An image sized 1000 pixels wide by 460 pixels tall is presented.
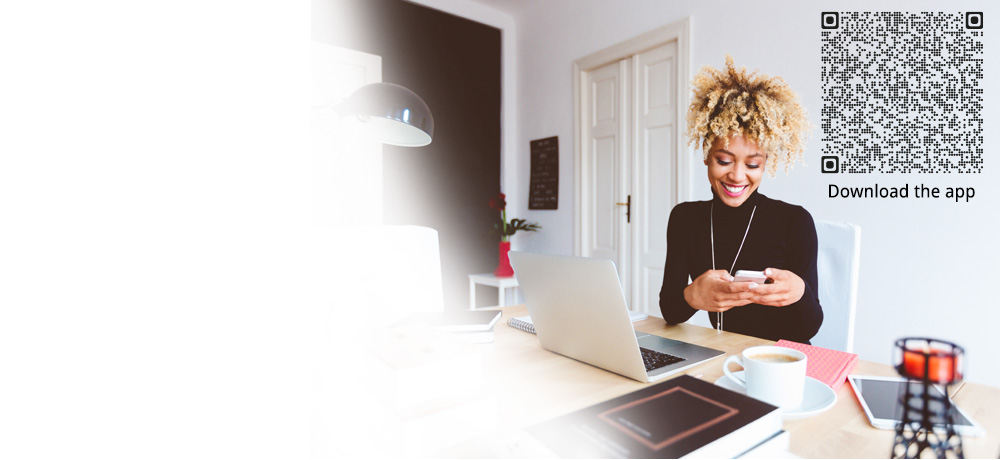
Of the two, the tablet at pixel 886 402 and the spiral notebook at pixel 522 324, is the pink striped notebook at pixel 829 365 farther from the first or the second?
the spiral notebook at pixel 522 324

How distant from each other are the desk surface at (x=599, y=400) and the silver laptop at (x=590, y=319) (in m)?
0.03

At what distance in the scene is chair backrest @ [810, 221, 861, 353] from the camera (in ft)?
4.24

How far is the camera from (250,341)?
1.68 feet

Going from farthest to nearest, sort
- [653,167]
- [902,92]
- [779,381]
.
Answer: [653,167] → [902,92] → [779,381]

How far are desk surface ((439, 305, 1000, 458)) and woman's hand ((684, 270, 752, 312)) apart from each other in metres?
0.08

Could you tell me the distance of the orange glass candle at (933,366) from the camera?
393mm

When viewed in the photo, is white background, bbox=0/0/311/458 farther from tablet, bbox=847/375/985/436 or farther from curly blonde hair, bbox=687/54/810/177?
curly blonde hair, bbox=687/54/810/177

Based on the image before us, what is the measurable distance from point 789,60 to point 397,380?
251 centimetres

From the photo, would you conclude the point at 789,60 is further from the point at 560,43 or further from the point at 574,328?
the point at 574,328

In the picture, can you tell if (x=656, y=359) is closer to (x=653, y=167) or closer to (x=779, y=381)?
(x=779, y=381)

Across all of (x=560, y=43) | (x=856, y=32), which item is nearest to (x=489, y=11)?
(x=560, y=43)

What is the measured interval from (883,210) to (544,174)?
2189mm

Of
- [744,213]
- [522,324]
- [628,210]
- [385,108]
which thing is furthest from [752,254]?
[628,210]

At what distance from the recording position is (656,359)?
0.92 m
